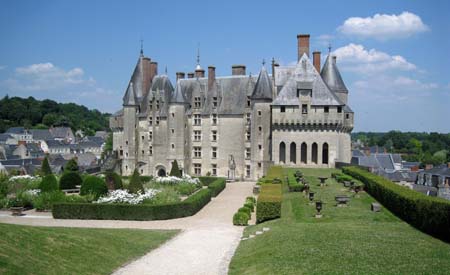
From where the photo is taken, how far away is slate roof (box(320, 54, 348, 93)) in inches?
1778

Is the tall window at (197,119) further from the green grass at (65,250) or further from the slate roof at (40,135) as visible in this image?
the slate roof at (40,135)

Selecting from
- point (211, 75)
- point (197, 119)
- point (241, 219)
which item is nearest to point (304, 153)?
point (197, 119)

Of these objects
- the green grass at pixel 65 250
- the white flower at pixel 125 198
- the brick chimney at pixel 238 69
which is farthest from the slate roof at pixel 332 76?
the green grass at pixel 65 250

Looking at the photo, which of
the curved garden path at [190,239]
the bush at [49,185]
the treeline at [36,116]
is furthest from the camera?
the treeline at [36,116]

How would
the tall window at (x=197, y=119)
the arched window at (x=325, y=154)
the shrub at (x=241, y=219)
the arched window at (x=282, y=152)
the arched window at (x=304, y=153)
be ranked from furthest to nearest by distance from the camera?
the tall window at (x=197, y=119)
the arched window at (x=282, y=152)
the arched window at (x=325, y=154)
the arched window at (x=304, y=153)
the shrub at (x=241, y=219)

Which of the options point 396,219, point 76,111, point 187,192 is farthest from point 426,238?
point 76,111

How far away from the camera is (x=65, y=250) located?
46.3ft

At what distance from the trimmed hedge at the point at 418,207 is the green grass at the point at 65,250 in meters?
9.91

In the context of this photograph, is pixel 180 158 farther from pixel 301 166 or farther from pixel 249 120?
pixel 301 166

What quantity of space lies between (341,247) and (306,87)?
97.4 ft

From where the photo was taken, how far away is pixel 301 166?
42.8 metres

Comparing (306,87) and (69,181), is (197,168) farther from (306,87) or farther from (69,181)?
(69,181)

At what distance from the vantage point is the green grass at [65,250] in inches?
467

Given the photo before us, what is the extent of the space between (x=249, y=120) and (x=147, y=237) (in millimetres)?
29283
